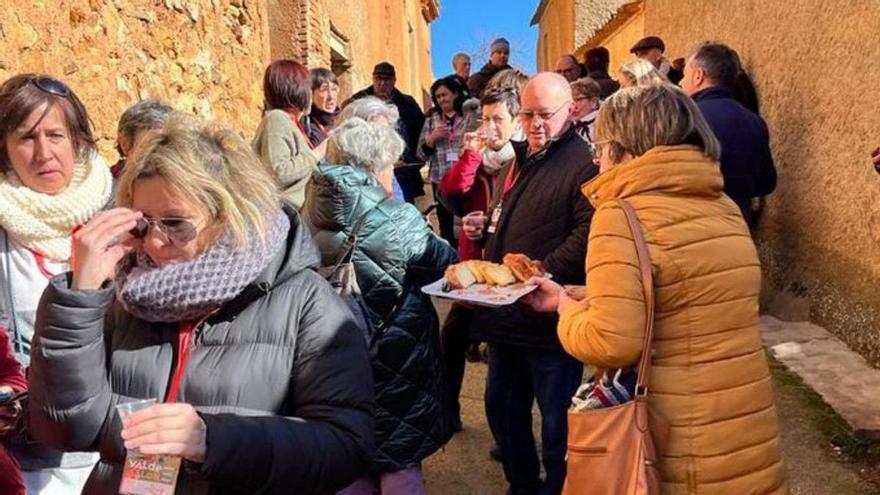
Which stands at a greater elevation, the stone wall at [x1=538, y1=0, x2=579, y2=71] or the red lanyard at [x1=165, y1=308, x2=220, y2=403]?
the stone wall at [x1=538, y1=0, x2=579, y2=71]

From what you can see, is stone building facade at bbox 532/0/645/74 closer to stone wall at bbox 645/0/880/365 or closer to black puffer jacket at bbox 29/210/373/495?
stone wall at bbox 645/0/880/365

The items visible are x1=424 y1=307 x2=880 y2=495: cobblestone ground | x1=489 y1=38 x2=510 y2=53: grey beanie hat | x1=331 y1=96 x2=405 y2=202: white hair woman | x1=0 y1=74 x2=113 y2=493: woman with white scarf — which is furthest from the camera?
x1=489 y1=38 x2=510 y2=53: grey beanie hat

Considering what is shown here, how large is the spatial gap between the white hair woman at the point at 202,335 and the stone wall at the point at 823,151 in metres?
3.48

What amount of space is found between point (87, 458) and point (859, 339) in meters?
3.92

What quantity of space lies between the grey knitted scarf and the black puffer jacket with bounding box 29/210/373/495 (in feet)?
0.13

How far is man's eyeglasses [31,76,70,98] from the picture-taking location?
223 centimetres

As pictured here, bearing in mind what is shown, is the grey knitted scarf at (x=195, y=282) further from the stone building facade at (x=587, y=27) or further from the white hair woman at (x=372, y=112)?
the stone building facade at (x=587, y=27)

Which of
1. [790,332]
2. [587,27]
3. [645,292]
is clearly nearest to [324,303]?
[645,292]

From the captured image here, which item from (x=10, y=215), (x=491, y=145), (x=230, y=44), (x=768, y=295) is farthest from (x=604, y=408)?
(x=230, y=44)

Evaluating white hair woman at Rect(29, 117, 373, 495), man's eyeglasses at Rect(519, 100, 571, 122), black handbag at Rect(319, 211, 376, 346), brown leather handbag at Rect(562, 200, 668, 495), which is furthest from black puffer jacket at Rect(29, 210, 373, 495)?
man's eyeglasses at Rect(519, 100, 571, 122)

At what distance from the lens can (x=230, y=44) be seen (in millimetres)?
6688

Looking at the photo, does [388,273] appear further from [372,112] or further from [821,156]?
[821,156]

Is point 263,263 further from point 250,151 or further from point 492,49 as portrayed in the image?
point 492,49

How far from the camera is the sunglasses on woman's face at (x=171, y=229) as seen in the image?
60.9 inches
